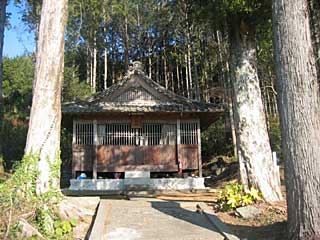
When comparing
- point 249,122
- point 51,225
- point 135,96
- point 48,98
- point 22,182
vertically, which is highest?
point 135,96

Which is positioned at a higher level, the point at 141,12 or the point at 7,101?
the point at 141,12

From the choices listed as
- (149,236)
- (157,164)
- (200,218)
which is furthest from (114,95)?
(149,236)

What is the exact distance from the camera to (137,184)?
14.6 meters

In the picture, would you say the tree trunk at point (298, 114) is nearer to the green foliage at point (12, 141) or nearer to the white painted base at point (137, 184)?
the white painted base at point (137, 184)

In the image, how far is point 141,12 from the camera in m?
30.0

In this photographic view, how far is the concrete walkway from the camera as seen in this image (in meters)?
5.85

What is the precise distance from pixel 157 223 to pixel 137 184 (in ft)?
26.3

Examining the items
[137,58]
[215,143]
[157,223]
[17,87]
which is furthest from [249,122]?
[17,87]

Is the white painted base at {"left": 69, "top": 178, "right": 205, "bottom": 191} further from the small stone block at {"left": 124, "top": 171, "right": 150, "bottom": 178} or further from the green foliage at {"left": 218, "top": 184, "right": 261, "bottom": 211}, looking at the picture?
the green foliage at {"left": 218, "top": 184, "right": 261, "bottom": 211}

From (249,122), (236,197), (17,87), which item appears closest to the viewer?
(236,197)

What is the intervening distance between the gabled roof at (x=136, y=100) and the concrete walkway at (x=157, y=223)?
6.68 m

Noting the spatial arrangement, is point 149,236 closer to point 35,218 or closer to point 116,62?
point 35,218

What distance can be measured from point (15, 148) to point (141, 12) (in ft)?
47.6

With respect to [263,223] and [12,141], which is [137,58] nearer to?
[12,141]
